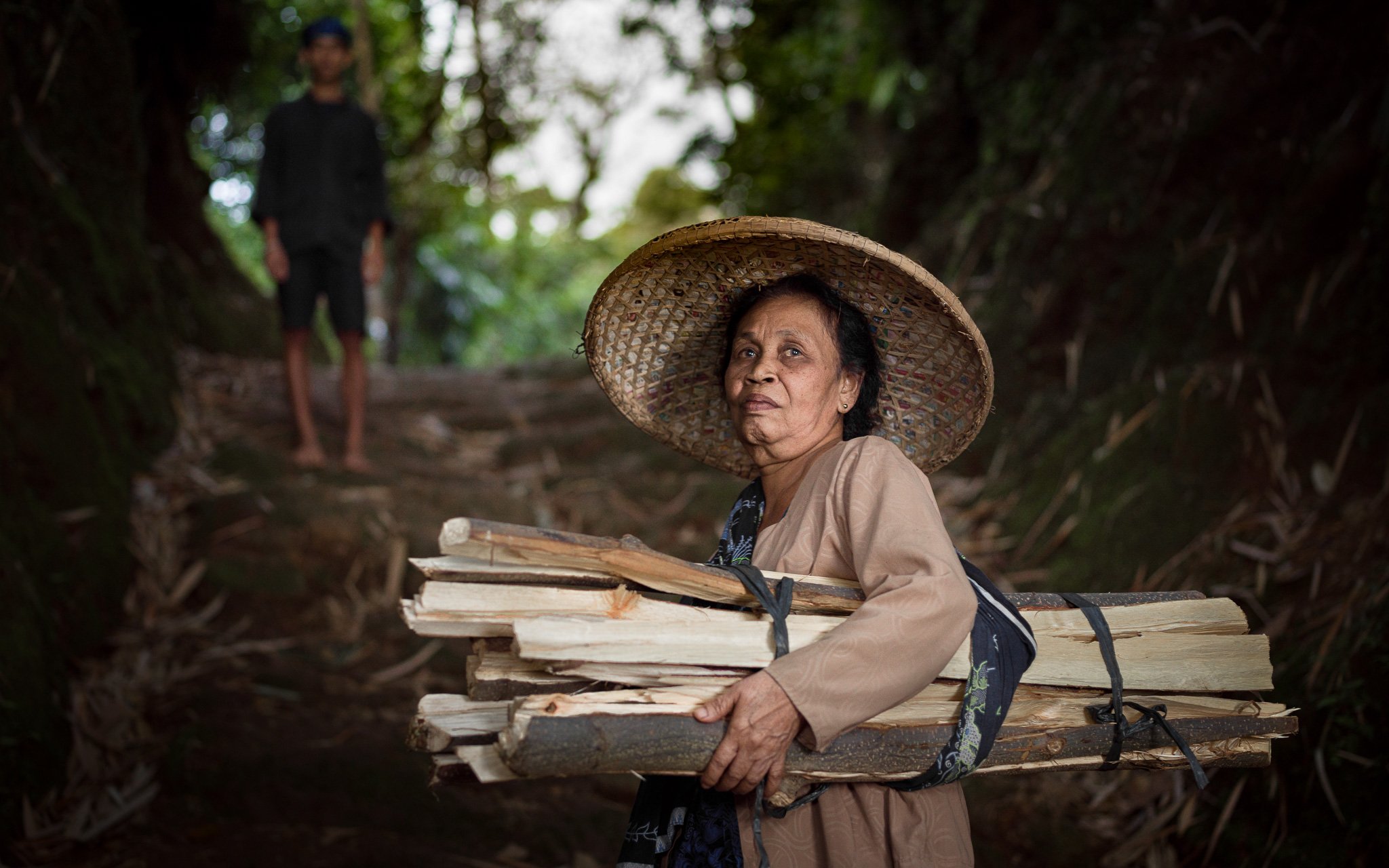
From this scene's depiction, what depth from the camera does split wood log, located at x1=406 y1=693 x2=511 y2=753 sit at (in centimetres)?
163

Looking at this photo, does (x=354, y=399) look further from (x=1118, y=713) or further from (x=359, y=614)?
(x=1118, y=713)

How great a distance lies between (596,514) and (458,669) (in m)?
1.31

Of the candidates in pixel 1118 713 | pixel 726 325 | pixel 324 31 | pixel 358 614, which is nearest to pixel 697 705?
pixel 1118 713

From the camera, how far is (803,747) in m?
1.59

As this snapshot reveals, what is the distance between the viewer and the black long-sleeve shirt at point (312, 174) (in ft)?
15.9

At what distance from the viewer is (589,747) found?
1.49 meters

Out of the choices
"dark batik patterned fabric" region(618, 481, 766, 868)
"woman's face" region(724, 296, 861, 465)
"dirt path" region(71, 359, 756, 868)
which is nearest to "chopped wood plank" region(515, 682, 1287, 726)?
"dark batik patterned fabric" region(618, 481, 766, 868)

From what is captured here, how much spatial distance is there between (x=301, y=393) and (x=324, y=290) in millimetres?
513

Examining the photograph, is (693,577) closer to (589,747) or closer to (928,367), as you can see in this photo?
(589,747)

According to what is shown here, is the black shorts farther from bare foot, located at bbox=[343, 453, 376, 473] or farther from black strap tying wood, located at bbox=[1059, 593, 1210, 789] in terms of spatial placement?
black strap tying wood, located at bbox=[1059, 593, 1210, 789]

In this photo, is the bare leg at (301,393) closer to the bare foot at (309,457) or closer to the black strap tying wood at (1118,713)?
the bare foot at (309,457)

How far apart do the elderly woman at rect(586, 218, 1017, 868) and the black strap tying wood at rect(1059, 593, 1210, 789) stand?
0.31 meters

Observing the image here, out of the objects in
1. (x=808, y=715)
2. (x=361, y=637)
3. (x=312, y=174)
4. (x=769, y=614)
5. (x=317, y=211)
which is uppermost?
(x=312, y=174)

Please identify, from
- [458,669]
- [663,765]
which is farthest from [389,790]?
[663,765]
